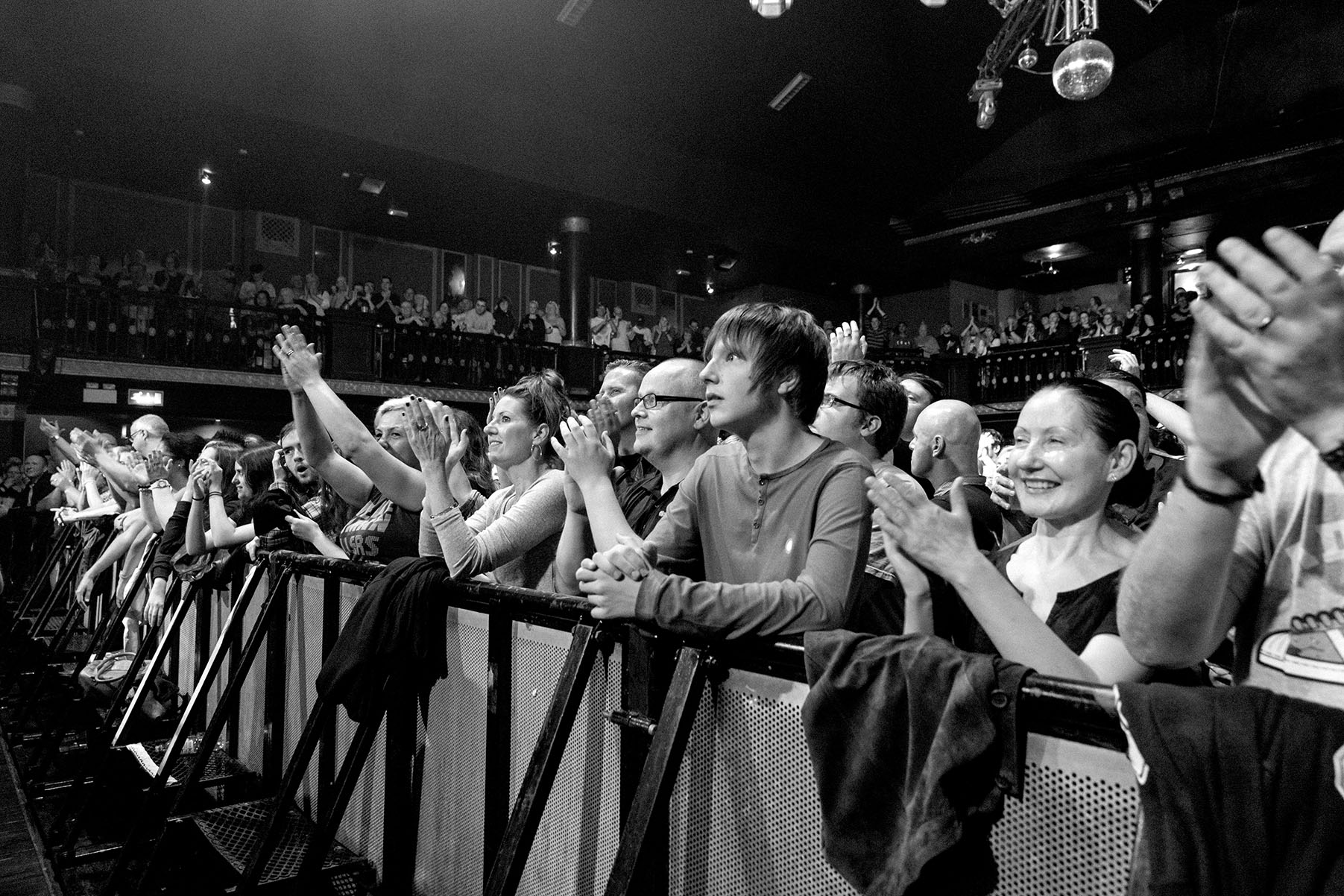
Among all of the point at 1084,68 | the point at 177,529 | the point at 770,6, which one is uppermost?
the point at 770,6

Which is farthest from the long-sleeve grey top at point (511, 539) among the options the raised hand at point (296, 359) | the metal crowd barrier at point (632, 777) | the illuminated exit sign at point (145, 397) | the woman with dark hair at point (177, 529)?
the illuminated exit sign at point (145, 397)

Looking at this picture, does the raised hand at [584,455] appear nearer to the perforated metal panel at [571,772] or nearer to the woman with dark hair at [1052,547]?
the perforated metal panel at [571,772]

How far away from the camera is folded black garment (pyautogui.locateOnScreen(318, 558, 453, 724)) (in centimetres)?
217

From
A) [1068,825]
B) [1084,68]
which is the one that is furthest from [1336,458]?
[1084,68]

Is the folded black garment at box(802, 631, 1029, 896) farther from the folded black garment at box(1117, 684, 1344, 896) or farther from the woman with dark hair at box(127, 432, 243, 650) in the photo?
the woman with dark hair at box(127, 432, 243, 650)

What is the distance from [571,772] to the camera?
1.83 m

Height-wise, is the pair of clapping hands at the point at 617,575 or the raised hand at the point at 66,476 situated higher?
the raised hand at the point at 66,476

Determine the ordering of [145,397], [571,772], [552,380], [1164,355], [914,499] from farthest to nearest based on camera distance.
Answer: [145,397]
[1164,355]
[552,380]
[571,772]
[914,499]

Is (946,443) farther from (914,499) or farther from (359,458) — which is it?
(359,458)

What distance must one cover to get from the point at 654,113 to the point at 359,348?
5.27m

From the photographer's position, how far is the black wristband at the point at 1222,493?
87cm

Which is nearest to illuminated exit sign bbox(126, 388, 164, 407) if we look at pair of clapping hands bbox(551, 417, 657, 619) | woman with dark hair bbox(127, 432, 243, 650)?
woman with dark hair bbox(127, 432, 243, 650)

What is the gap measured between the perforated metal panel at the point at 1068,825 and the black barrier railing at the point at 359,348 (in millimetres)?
9390

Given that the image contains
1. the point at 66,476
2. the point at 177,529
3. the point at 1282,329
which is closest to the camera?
the point at 1282,329
